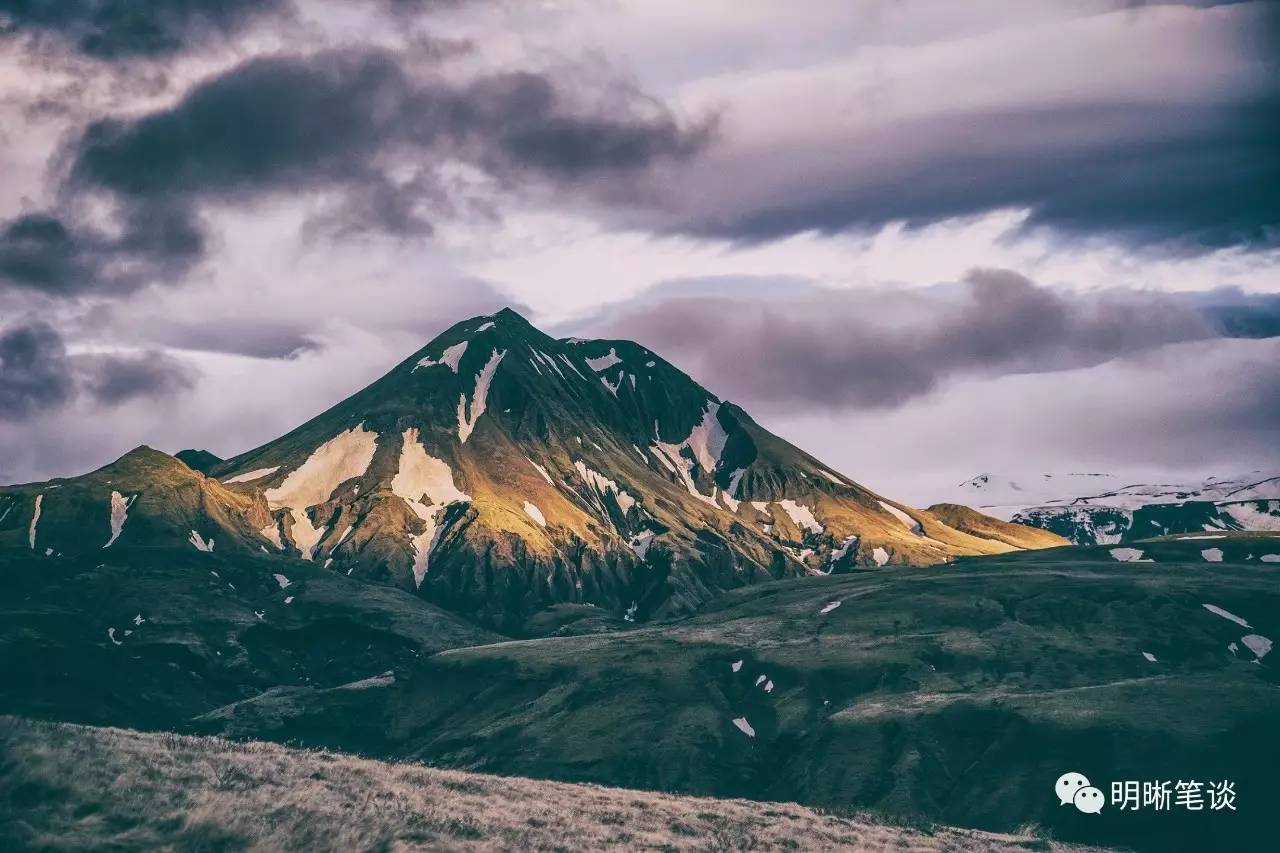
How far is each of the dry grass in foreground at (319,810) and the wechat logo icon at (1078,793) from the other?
253 feet

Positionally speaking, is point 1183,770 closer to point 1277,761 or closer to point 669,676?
point 1277,761

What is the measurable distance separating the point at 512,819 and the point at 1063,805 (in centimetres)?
9722

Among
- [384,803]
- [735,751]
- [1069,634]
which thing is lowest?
[735,751]

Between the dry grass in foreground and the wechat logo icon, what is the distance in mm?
77190

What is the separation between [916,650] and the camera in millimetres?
185500

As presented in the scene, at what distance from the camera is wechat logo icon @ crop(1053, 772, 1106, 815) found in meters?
117

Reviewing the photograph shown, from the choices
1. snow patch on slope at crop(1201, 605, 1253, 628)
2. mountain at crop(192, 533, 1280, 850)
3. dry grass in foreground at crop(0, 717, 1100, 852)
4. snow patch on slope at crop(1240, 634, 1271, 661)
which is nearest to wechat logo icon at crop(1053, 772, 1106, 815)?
mountain at crop(192, 533, 1280, 850)

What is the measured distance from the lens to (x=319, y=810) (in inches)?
1291

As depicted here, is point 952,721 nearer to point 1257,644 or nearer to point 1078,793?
point 1078,793

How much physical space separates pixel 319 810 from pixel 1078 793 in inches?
4247

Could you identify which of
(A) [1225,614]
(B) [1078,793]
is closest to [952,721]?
(B) [1078,793]

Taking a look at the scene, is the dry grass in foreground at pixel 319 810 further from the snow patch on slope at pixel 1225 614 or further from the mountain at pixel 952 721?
the snow patch on slope at pixel 1225 614

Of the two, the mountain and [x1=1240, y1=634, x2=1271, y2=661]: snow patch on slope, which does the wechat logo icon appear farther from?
[x1=1240, y1=634, x2=1271, y2=661]: snow patch on slope

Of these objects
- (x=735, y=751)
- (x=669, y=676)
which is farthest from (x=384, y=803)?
(x=669, y=676)
